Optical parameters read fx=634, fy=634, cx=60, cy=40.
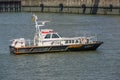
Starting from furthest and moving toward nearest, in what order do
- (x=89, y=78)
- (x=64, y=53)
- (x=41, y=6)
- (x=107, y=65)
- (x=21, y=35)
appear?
(x=41, y=6), (x=21, y=35), (x=64, y=53), (x=107, y=65), (x=89, y=78)

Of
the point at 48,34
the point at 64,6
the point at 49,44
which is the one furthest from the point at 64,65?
the point at 64,6

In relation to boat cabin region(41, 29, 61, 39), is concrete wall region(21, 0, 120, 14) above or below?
below

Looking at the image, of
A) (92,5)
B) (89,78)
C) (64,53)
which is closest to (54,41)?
(64,53)

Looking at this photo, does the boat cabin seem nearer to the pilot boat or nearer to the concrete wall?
the pilot boat

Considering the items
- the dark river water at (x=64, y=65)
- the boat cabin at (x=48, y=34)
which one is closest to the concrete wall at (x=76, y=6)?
the dark river water at (x=64, y=65)

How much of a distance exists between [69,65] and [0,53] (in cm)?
1009

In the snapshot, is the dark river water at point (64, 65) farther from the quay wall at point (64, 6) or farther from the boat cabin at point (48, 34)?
the quay wall at point (64, 6)

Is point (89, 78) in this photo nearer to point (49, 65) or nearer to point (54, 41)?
point (49, 65)

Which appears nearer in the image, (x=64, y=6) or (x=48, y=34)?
(x=48, y=34)

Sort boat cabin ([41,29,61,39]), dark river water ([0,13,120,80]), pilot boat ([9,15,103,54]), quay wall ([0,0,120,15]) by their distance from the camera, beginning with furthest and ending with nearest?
quay wall ([0,0,120,15])
boat cabin ([41,29,61,39])
pilot boat ([9,15,103,54])
dark river water ([0,13,120,80])

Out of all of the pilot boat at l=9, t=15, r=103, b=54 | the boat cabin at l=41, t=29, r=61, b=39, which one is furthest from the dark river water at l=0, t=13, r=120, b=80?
the boat cabin at l=41, t=29, r=61, b=39

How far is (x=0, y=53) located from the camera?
58.5 metres

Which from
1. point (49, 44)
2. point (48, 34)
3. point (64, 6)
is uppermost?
point (48, 34)

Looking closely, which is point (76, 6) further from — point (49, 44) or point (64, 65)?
point (64, 65)
